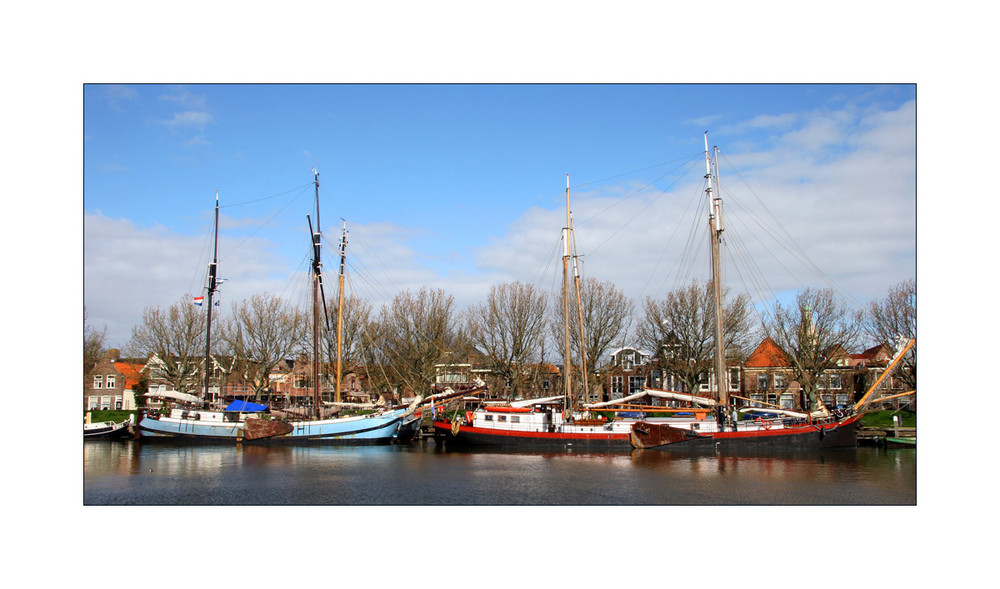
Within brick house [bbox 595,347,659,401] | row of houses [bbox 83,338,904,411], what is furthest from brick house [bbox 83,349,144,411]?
brick house [bbox 595,347,659,401]

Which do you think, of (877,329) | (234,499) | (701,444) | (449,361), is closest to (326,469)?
(234,499)

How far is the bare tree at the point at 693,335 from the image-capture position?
174 feet

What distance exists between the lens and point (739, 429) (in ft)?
124

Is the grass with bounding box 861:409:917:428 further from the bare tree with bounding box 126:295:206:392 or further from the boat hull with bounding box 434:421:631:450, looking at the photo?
the bare tree with bounding box 126:295:206:392

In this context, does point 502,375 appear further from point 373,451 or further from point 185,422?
point 185,422

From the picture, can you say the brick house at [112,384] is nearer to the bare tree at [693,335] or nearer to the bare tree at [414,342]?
the bare tree at [414,342]

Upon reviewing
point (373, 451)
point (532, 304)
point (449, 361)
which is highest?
point (532, 304)

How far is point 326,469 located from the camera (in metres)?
30.1

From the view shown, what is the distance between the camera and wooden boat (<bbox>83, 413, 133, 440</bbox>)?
164ft

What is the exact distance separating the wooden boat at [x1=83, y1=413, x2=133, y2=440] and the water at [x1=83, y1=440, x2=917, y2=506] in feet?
41.7

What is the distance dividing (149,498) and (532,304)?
37.5 m

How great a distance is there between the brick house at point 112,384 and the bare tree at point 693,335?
48.0m

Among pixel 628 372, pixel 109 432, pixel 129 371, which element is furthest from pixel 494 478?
pixel 129 371

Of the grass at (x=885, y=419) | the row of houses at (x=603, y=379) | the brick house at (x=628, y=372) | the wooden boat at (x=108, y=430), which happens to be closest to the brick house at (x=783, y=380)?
the row of houses at (x=603, y=379)
